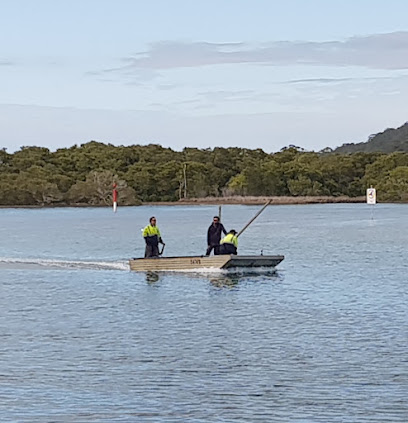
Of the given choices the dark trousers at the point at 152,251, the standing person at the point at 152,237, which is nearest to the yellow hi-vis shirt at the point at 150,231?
the standing person at the point at 152,237

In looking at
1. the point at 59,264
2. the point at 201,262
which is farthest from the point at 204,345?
the point at 59,264

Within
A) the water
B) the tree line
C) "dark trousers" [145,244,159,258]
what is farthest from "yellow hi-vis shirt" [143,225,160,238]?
the tree line

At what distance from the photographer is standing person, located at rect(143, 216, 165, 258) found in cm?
3005

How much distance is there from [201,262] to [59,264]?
33.4ft

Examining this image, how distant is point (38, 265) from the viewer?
38.2 m

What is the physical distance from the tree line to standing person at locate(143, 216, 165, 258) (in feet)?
363

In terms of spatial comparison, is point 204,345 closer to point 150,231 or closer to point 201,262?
point 201,262

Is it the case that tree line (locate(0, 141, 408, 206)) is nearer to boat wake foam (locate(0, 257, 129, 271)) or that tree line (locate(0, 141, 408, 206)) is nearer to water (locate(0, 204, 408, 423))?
boat wake foam (locate(0, 257, 129, 271))

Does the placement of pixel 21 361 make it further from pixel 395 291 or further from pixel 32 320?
pixel 395 291

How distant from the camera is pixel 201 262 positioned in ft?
98.4

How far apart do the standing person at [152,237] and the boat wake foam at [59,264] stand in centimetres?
379

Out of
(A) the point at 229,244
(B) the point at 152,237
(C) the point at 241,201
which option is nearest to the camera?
(A) the point at 229,244

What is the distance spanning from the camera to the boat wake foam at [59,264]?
36.0 m

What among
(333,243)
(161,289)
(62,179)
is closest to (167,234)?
(333,243)
